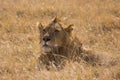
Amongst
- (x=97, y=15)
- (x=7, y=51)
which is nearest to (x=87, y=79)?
(x=7, y=51)

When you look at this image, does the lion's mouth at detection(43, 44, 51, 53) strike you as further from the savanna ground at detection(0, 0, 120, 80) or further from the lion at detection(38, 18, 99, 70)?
the savanna ground at detection(0, 0, 120, 80)

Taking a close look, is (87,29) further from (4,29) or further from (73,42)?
(73,42)

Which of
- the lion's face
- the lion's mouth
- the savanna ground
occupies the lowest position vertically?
the savanna ground

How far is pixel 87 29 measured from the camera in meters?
8.23

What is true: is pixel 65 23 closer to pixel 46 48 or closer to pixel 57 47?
pixel 57 47

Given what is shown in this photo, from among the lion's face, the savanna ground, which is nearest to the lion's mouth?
the lion's face

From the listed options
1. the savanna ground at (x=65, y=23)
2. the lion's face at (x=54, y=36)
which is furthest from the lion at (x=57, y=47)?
the savanna ground at (x=65, y=23)

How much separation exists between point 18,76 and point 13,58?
782mm

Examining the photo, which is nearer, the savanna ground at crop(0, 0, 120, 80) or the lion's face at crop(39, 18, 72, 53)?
the savanna ground at crop(0, 0, 120, 80)

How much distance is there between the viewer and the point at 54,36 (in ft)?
18.3

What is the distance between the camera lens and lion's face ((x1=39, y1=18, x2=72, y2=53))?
18.0ft

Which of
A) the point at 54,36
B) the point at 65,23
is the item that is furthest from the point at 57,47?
the point at 65,23

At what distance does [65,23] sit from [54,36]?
3.09 meters

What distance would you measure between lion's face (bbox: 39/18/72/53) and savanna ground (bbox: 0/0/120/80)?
269 mm
